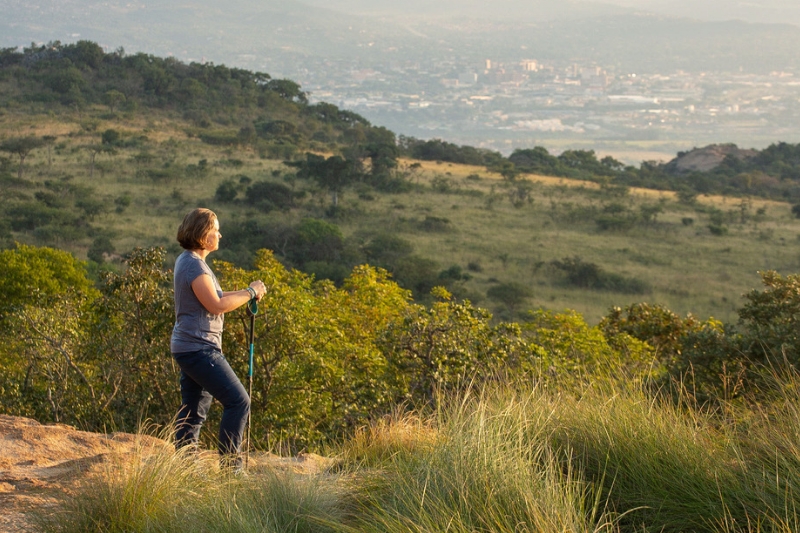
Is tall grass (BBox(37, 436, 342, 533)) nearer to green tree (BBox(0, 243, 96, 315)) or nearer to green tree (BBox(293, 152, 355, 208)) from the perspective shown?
green tree (BBox(0, 243, 96, 315))

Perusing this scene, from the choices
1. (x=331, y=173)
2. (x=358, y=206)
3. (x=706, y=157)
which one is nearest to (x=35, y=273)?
(x=358, y=206)

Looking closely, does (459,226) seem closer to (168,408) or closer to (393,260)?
(393,260)

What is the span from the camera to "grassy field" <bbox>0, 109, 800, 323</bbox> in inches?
934

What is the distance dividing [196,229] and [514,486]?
2094 millimetres

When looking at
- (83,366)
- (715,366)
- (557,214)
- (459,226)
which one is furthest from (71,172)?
(715,366)

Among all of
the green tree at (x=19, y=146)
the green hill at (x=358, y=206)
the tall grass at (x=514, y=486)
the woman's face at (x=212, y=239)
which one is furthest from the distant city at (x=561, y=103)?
the tall grass at (x=514, y=486)

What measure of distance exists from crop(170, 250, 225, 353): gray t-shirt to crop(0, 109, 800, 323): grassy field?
1647 cm

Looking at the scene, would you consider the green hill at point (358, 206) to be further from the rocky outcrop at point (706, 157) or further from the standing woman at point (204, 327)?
the standing woman at point (204, 327)

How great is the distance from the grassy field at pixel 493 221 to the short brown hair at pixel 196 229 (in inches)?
650

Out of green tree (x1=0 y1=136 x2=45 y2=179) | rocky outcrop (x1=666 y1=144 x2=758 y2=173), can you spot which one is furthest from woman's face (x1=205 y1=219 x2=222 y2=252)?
rocky outcrop (x1=666 y1=144 x2=758 y2=173)

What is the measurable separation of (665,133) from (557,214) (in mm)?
→ 95132

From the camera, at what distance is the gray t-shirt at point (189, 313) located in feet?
13.4

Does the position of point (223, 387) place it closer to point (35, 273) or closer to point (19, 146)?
point (35, 273)

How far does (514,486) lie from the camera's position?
294cm
